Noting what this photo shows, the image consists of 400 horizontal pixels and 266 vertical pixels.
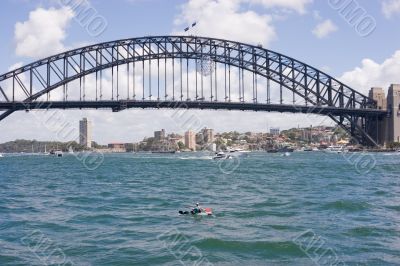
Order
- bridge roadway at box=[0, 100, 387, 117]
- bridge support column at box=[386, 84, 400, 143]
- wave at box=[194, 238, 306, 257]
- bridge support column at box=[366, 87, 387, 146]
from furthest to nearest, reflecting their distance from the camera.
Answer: bridge support column at box=[366, 87, 387, 146], bridge support column at box=[386, 84, 400, 143], bridge roadway at box=[0, 100, 387, 117], wave at box=[194, 238, 306, 257]

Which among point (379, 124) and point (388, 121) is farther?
point (379, 124)

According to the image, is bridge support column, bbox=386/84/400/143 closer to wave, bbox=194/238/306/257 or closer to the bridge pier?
the bridge pier

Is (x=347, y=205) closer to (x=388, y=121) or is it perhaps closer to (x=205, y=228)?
(x=205, y=228)

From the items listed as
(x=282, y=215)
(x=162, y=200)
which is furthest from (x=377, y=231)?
(x=162, y=200)

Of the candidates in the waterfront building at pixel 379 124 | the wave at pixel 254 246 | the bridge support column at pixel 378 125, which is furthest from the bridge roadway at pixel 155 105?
the wave at pixel 254 246

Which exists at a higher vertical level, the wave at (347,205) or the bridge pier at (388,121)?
the bridge pier at (388,121)

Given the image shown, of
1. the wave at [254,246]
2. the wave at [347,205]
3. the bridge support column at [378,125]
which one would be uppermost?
the bridge support column at [378,125]

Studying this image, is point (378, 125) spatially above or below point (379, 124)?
below

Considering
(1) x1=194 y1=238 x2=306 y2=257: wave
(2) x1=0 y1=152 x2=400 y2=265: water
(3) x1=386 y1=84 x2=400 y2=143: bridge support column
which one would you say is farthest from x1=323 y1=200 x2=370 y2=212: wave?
(3) x1=386 y1=84 x2=400 y2=143: bridge support column

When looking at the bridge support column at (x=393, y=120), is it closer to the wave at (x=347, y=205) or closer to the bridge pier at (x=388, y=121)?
the bridge pier at (x=388, y=121)

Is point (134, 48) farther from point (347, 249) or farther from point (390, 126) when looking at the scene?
point (347, 249)

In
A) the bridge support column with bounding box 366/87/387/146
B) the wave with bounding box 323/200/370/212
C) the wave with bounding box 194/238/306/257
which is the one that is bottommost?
the wave with bounding box 194/238/306/257

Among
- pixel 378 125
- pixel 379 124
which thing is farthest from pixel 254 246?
pixel 378 125

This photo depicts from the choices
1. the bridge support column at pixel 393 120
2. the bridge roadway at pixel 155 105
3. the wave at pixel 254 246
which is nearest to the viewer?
the wave at pixel 254 246
